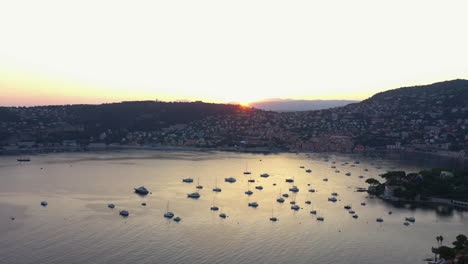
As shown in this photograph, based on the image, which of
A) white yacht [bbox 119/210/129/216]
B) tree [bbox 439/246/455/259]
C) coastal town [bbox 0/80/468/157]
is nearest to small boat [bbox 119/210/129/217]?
white yacht [bbox 119/210/129/216]

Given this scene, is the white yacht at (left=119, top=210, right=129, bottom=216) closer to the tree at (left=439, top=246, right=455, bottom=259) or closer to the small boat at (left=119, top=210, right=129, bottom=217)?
the small boat at (left=119, top=210, right=129, bottom=217)

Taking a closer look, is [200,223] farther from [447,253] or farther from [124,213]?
[447,253]

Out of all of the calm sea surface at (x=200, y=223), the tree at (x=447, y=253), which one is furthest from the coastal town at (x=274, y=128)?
the tree at (x=447, y=253)

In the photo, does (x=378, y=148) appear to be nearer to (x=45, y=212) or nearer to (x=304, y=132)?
(x=304, y=132)

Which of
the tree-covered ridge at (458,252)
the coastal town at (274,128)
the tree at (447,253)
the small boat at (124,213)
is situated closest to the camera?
the tree-covered ridge at (458,252)

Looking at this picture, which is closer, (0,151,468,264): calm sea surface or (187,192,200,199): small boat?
(0,151,468,264): calm sea surface

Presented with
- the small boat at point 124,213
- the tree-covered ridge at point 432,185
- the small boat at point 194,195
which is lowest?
the small boat at point 194,195

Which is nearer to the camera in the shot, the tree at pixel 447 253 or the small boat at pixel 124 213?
the tree at pixel 447 253

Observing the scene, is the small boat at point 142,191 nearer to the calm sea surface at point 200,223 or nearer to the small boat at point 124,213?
the calm sea surface at point 200,223

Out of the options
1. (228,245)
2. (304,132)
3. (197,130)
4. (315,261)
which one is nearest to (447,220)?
(315,261)
